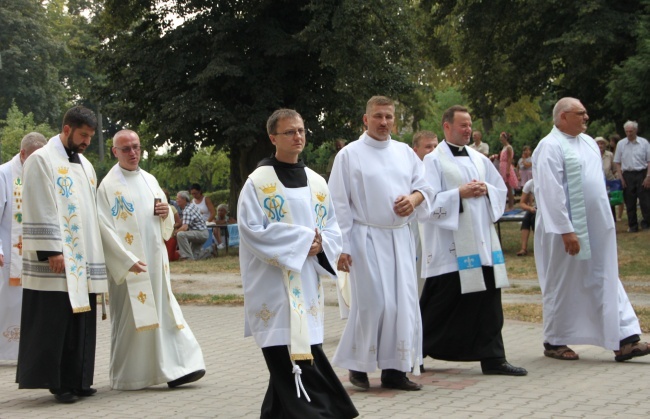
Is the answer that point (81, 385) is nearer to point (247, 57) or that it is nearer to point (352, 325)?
point (352, 325)

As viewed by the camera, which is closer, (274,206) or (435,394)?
(274,206)

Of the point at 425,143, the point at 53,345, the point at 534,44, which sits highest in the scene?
the point at 534,44

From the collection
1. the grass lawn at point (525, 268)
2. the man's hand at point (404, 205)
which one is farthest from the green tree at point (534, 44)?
the man's hand at point (404, 205)

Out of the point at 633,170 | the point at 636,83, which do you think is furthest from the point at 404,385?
the point at 633,170

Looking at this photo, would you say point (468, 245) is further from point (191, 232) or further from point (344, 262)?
point (191, 232)

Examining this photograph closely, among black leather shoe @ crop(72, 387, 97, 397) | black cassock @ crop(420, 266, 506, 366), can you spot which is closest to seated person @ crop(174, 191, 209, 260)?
black cassock @ crop(420, 266, 506, 366)

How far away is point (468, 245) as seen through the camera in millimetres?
9039

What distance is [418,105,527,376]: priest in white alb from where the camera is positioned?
888 centimetres

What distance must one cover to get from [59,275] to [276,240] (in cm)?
228

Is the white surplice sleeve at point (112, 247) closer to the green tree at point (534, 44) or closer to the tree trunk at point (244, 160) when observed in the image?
the green tree at point (534, 44)

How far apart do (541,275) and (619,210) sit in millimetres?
16673

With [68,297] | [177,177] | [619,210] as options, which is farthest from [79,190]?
[177,177]

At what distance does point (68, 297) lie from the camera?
8352mm

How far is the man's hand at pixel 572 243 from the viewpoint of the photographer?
9328mm
